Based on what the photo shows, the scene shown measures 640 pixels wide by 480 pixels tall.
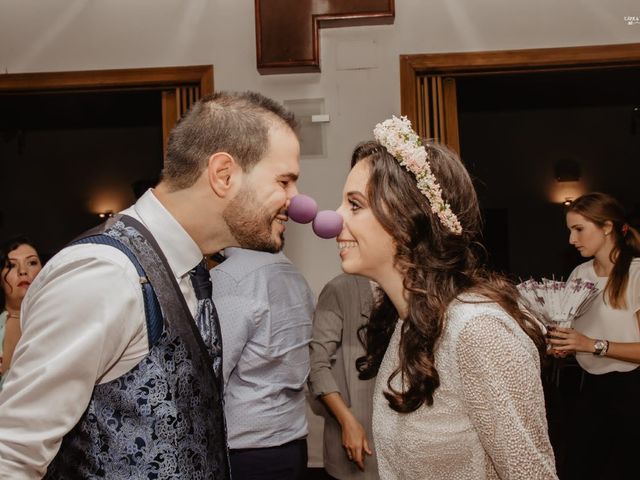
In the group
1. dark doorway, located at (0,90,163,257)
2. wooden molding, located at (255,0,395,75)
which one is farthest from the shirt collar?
dark doorway, located at (0,90,163,257)

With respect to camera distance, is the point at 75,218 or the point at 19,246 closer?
the point at 19,246

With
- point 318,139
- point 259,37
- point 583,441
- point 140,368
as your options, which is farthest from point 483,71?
point 140,368

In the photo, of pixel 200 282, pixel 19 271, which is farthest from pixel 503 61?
pixel 19 271

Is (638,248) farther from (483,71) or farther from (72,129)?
(72,129)

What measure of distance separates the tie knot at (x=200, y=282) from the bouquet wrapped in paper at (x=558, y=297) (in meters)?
2.08

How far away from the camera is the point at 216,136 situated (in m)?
1.66

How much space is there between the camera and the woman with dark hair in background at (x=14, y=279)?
351 centimetres

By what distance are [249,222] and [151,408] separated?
1.68 ft

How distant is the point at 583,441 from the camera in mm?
3705

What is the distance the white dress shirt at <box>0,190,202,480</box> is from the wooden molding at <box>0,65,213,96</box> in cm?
267

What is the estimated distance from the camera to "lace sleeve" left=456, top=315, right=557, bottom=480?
143cm

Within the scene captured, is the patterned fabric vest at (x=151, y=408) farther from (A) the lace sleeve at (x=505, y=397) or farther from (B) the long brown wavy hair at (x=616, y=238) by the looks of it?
(B) the long brown wavy hair at (x=616, y=238)

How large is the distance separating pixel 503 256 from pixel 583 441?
10.5ft

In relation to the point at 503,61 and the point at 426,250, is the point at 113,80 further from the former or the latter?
the point at 426,250
